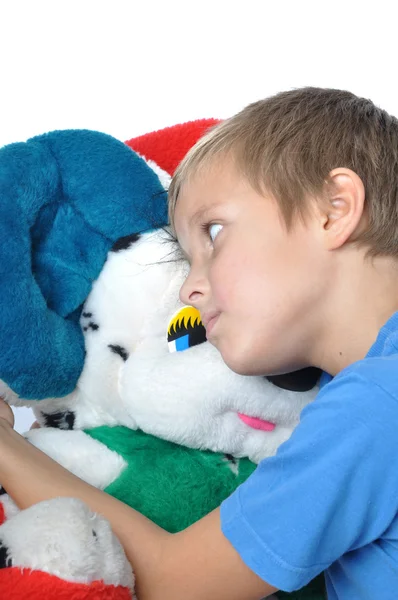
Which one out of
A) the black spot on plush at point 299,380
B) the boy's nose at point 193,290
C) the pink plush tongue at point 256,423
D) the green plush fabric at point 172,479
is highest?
the boy's nose at point 193,290

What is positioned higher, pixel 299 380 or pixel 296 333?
pixel 296 333

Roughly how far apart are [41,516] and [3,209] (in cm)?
39

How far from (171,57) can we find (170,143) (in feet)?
2.09

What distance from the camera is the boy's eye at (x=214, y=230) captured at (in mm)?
1010

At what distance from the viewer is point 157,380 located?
1.03 meters

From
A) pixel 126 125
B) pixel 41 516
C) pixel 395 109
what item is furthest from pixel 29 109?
pixel 41 516

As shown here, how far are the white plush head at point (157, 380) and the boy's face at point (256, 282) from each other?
0.05 m

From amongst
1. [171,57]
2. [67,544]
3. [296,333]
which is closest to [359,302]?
[296,333]

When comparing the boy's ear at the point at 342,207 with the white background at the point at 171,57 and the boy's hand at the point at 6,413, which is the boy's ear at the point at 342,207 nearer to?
the boy's hand at the point at 6,413

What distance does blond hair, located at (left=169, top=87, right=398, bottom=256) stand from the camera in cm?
99

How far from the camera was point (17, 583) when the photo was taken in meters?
0.77

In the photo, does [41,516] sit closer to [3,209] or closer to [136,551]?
[136,551]

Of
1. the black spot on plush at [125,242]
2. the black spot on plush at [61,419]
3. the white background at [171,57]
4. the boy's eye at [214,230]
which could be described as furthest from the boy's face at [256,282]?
the white background at [171,57]

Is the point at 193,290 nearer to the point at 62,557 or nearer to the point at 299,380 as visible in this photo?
the point at 299,380
